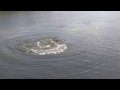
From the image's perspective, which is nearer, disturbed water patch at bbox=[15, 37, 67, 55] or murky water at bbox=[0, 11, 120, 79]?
murky water at bbox=[0, 11, 120, 79]

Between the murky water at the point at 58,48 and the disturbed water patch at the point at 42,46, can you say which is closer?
the murky water at the point at 58,48

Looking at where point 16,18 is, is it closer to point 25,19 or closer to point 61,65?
point 25,19

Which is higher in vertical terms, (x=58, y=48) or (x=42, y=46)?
(x=42, y=46)

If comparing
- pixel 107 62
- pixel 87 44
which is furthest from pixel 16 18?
pixel 107 62

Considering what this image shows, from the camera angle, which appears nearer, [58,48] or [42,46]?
[58,48]
